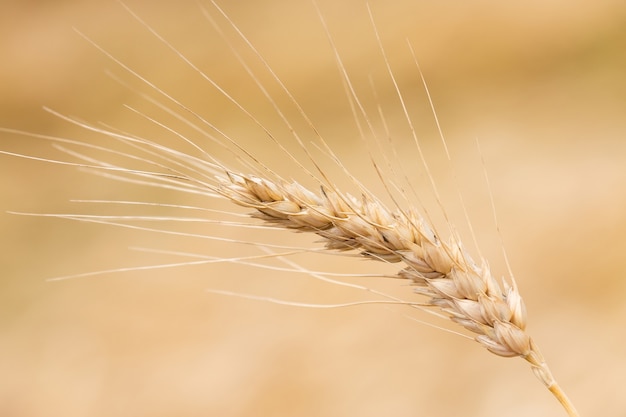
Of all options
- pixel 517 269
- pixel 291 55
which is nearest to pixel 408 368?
pixel 517 269

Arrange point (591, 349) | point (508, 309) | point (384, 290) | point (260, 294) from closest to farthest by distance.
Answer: point (508, 309) → point (591, 349) → point (384, 290) → point (260, 294)

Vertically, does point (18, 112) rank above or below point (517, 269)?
above

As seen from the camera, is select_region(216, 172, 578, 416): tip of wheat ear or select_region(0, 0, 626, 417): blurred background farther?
select_region(0, 0, 626, 417): blurred background

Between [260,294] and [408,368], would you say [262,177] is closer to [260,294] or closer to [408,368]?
[408,368]

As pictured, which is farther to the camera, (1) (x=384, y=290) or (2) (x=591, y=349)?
(1) (x=384, y=290)

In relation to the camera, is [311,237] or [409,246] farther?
[311,237]
